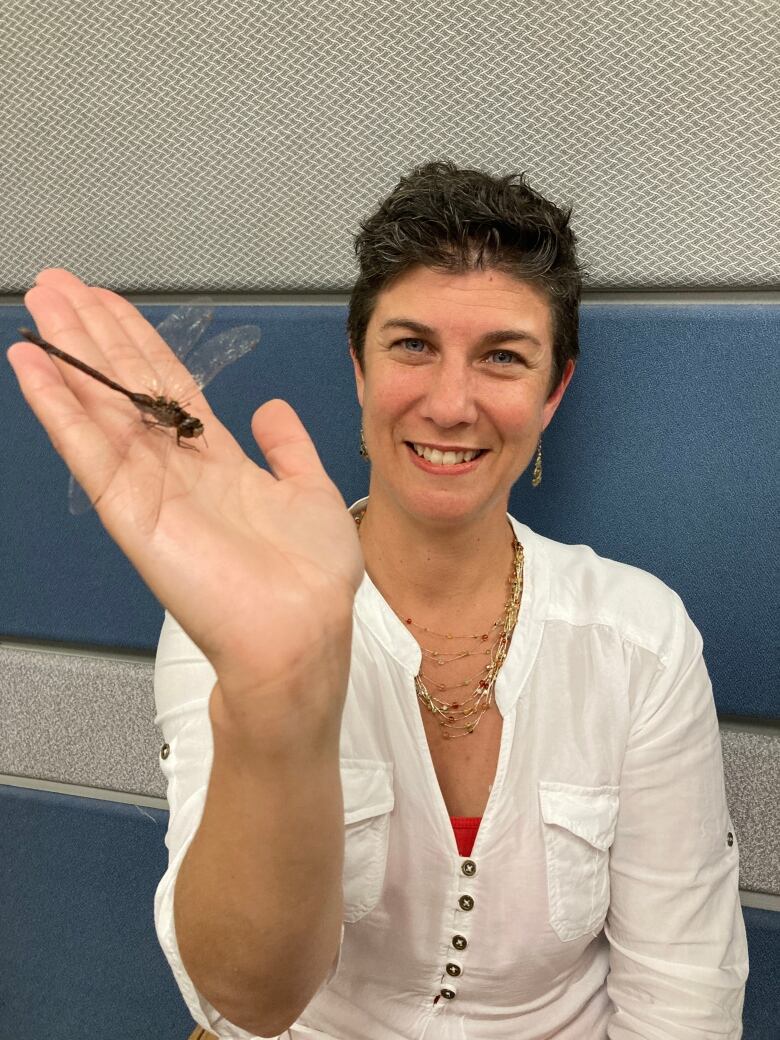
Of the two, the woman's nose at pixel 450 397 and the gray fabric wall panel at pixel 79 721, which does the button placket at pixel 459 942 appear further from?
the gray fabric wall panel at pixel 79 721

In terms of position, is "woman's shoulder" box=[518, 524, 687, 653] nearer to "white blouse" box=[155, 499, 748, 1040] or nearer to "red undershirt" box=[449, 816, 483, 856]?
"white blouse" box=[155, 499, 748, 1040]

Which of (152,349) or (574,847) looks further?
(574,847)

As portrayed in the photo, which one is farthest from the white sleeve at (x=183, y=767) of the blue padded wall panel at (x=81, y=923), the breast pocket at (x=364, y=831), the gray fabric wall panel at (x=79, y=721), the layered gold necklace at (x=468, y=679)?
the blue padded wall panel at (x=81, y=923)

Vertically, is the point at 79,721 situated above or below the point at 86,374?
below

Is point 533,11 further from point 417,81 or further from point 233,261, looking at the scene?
point 233,261

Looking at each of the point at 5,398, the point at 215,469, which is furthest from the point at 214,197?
the point at 215,469

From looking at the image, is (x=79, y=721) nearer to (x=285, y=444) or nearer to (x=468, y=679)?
(x=468, y=679)

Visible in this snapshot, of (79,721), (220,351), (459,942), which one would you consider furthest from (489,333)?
(79,721)
